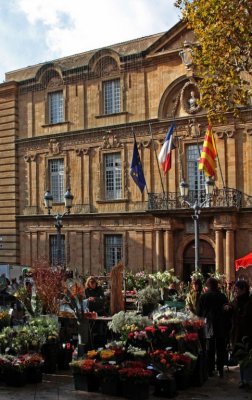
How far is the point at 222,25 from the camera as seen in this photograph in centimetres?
1512

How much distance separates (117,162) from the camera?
29.8 metres

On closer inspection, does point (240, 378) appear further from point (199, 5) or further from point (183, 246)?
point (183, 246)

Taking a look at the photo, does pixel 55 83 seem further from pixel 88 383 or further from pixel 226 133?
pixel 88 383

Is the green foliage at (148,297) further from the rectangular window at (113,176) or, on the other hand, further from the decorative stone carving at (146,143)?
the rectangular window at (113,176)

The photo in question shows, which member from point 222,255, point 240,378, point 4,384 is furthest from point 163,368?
point 222,255

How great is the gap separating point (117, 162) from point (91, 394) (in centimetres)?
2025

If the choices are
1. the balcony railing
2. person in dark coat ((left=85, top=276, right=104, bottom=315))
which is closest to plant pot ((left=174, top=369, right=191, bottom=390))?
person in dark coat ((left=85, top=276, right=104, bottom=315))

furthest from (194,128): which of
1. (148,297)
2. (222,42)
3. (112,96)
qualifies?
(148,297)

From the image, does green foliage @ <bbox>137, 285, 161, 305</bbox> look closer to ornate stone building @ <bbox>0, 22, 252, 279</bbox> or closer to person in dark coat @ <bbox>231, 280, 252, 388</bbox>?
person in dark coat @ <bbox>231, 280, 252, 388</bbox>

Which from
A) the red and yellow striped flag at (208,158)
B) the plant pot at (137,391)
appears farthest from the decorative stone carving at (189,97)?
the plant pot at (137,391)

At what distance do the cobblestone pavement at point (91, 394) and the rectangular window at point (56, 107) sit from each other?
22.3 metres

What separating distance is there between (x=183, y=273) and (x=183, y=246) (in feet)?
4.36

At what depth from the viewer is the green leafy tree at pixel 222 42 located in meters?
14.9

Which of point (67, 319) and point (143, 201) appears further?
point (143, 201)
